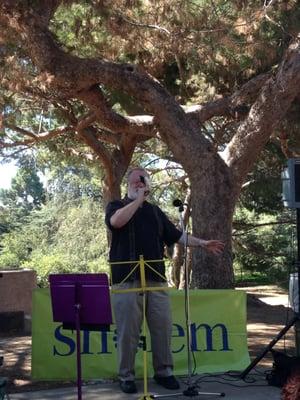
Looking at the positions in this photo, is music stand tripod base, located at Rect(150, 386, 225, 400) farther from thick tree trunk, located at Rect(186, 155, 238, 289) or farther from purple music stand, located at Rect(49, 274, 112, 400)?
thick tree trunk, located at Rect(186, 155, 238, 289)

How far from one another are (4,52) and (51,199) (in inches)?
1525

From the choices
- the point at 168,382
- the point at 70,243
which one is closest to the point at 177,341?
the point at 168,382

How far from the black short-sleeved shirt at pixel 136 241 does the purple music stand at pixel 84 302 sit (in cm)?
61

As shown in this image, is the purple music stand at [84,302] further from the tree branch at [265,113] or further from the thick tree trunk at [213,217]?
the tree branch at [265,113]

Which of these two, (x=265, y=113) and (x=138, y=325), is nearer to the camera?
(x=138, y=325)

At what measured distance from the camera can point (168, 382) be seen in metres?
6.07

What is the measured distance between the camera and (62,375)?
261 inches

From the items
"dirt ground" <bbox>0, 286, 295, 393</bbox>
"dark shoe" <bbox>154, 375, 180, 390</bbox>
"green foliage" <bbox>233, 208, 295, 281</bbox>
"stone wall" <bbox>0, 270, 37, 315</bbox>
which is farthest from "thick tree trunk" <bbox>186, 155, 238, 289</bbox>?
"green foliage" <bbox>233, 208, 295, 281</bbox>

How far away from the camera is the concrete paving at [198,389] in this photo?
228 inches

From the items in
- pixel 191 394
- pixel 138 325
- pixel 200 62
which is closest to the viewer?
pixel 191 394

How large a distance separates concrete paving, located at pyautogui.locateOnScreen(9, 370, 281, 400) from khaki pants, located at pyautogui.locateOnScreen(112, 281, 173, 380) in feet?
0.67

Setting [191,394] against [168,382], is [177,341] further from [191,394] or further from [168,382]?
[191,394]

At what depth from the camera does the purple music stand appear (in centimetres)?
523

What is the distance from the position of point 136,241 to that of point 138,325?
2.52ft
